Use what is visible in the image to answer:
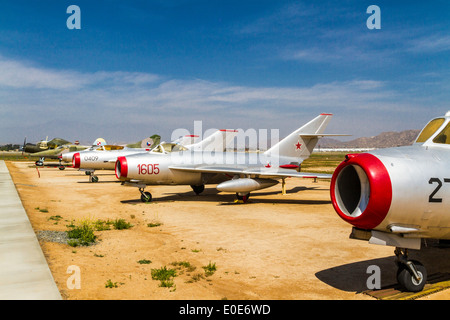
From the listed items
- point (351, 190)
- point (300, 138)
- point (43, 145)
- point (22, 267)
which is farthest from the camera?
point (43, 145)

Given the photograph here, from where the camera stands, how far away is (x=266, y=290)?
596 centimetres

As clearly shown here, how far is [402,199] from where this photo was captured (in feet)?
15.4

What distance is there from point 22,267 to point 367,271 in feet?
22.8

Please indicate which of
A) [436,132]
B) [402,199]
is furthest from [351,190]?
[436,132]

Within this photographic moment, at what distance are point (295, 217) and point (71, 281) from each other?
A: 9.09 meters

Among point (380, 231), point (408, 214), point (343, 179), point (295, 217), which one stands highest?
point (343, 179)

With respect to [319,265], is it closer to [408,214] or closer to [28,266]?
[408,214]

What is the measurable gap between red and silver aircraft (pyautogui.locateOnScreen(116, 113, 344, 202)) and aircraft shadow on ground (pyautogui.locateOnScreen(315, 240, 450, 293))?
7207 millimetres

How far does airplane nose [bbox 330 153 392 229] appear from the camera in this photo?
4.67 m

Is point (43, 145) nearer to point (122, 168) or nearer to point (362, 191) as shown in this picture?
point (122, 168)

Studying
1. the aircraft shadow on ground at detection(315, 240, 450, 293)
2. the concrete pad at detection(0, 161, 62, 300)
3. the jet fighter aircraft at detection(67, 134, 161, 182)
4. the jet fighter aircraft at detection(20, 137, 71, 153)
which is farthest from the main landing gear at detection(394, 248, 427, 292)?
the jet fighter aircraft at detection(20, 137, 71, 153)

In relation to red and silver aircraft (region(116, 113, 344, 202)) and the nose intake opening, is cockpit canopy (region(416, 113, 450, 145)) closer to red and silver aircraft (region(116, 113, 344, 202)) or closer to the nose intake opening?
the nose intake opening

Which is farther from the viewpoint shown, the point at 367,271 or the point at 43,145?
the point at 43,145
